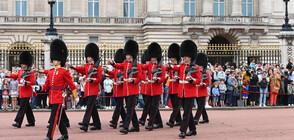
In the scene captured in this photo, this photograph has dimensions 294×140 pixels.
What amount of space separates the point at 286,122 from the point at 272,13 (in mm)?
21901

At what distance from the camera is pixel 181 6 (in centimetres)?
3133

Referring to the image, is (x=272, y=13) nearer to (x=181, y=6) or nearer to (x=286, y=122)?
(x=181, y=6)

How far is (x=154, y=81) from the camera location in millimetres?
10586

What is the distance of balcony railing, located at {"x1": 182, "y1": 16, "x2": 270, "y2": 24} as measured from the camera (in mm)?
30562

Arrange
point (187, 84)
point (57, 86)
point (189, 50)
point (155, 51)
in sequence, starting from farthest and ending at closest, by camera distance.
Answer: point (155, 51)
point (189, 50)
point (187, 84)
point (57, 86)

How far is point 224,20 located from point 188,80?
73.1ft

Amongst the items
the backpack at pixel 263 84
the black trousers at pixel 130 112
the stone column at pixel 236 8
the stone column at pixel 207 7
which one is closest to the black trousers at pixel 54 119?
the black trousers at pixel 130 112

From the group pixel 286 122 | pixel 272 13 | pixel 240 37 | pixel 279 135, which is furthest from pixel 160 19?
pixel 279 135

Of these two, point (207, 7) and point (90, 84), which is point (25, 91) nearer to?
point (90, 84)

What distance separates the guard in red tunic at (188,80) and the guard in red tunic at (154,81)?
799 millimetres

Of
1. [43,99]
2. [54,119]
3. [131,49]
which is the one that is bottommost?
[43,99]

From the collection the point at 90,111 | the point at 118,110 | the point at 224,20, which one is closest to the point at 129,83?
the point at 118,110

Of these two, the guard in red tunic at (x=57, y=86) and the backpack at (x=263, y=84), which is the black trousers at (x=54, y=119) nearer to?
the guard in red tunic at (x=57, y=86)

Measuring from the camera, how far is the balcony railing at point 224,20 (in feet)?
100
